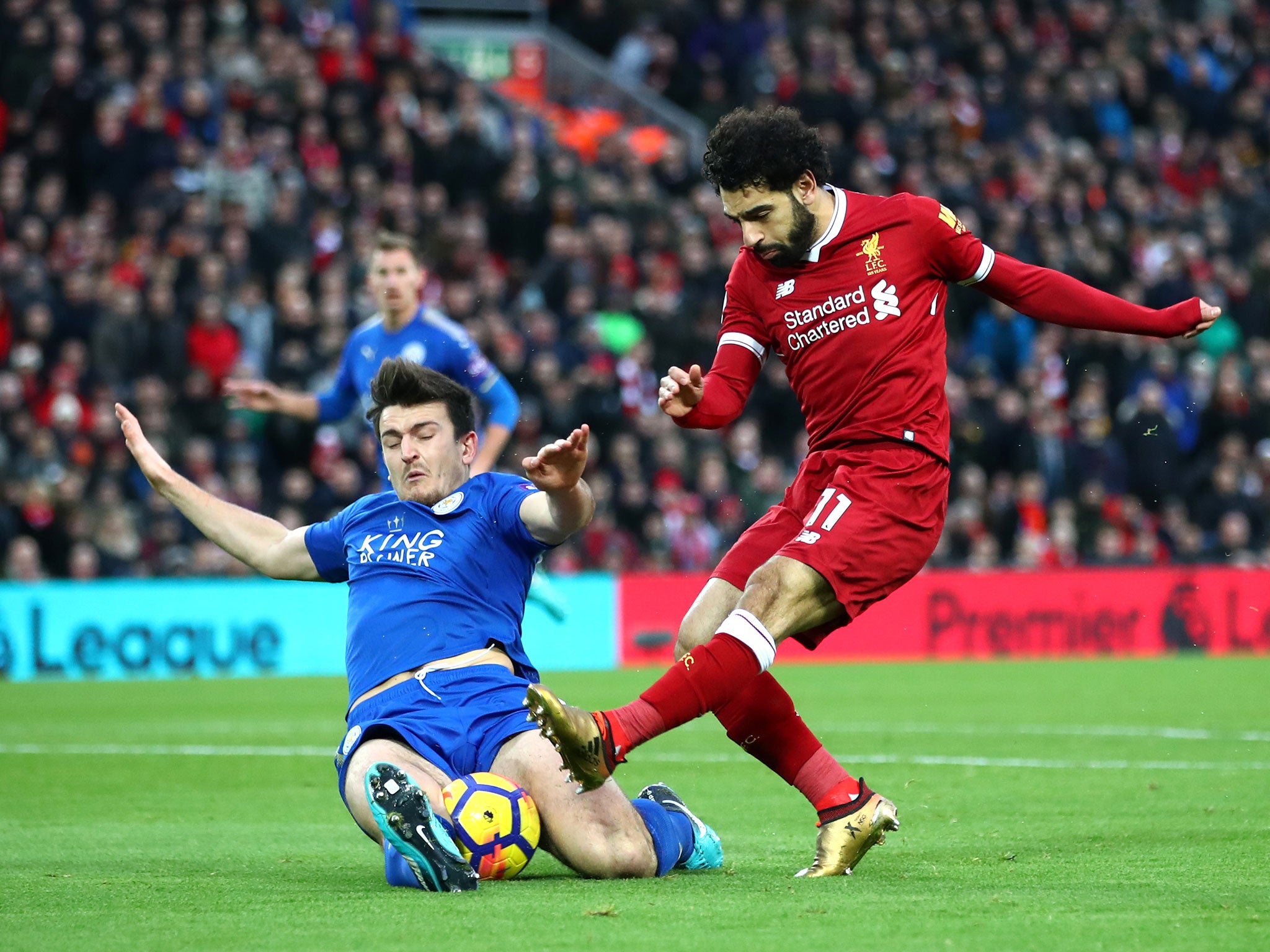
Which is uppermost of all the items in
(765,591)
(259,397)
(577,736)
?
(259,397)

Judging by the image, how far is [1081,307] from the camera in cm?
596

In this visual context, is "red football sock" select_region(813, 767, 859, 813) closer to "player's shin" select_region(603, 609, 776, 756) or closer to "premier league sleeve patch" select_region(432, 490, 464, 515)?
"player's shin" select_region(603, 609, 776, 756)

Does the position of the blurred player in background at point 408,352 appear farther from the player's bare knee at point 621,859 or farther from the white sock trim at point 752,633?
the white sock trim at point 752,633

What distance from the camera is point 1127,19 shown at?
85.2 feet

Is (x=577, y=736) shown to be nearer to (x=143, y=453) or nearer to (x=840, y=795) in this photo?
(x=840, y=795)

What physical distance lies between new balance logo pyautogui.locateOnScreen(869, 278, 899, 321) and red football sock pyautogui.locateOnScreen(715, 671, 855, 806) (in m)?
1.21

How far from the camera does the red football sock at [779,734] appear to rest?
5871 millimetres

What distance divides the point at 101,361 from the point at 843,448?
441 inches

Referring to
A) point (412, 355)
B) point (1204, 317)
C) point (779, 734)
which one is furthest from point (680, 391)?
point (412, 355)

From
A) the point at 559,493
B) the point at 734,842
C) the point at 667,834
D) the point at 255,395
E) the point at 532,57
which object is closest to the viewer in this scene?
the point at 559,493

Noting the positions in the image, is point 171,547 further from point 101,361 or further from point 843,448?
point 843,448

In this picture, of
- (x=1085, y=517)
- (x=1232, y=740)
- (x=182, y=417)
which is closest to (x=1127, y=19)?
(x=1085, y=517)

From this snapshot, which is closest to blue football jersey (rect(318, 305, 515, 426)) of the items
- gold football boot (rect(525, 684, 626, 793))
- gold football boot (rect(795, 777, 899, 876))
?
gold football boot (rect(795, 777, 899, 876))

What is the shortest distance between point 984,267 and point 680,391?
119 centimetres
